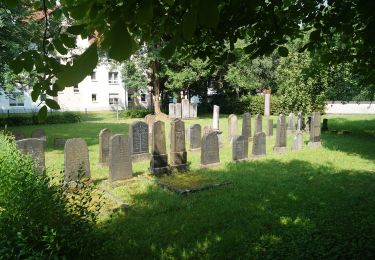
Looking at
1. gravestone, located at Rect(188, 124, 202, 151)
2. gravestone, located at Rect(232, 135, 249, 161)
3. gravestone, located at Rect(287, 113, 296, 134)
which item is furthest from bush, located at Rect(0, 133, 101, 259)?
gravestone, located at Rect(287, 113, 296, 134)

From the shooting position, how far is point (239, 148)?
40.4ft

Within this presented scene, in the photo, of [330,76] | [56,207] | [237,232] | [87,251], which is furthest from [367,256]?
[330,76]

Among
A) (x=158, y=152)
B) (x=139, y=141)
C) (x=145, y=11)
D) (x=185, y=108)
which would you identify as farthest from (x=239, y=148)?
(x=185, y=108)

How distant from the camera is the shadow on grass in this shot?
5.27 m

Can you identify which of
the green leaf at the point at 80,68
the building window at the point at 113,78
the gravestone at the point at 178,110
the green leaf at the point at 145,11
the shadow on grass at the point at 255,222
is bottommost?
the shadow on grass at the point at 255,222

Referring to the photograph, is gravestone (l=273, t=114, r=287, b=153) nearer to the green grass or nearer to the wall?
the green grass

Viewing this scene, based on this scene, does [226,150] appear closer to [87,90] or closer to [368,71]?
[368,71]

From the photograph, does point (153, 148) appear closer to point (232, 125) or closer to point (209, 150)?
point (209, 150)

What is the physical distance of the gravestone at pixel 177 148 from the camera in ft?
35.1

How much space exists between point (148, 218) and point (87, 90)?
43016 mm

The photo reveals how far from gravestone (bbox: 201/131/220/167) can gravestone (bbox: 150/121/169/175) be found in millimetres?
1514

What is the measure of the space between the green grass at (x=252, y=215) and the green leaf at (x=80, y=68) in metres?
3.62

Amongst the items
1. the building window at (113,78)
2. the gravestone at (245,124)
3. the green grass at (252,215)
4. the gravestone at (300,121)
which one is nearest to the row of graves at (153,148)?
the green grass at (252,215)

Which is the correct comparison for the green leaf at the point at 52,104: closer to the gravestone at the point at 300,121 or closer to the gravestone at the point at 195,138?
the gravestone at the point at 195,138
